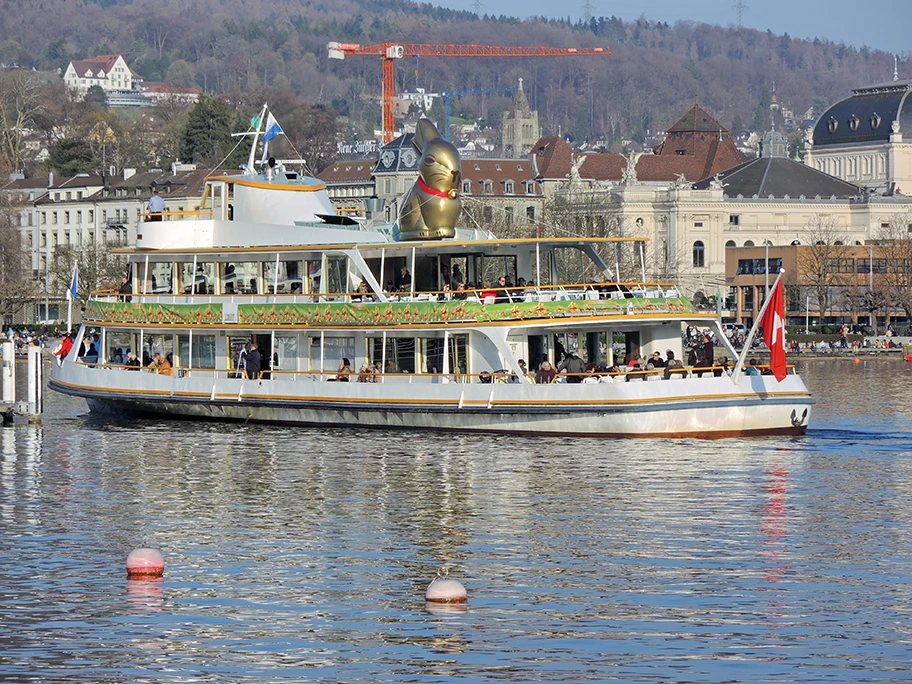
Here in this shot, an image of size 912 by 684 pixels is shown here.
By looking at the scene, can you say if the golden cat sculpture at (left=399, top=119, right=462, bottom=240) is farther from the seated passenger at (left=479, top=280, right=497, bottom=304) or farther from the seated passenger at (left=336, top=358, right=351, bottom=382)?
the seated passenger at (left=479, top=280, right=497, bottom=304)

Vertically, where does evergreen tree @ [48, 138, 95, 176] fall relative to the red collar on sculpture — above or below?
above

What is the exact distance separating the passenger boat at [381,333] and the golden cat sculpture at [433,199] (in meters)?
0.11

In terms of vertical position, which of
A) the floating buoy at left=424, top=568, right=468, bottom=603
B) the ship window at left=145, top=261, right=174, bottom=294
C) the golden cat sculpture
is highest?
the golden cat sculpture

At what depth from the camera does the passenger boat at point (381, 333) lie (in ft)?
154

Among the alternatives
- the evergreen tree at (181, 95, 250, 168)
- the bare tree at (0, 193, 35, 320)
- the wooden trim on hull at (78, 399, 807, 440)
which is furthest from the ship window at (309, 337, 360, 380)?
the evergreen tree at (181, 95, 250, 168)

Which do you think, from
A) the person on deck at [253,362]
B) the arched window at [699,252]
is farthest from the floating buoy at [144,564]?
the arched window at [699,252]

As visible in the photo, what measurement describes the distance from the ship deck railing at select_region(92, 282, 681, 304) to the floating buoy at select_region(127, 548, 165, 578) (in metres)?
21.1

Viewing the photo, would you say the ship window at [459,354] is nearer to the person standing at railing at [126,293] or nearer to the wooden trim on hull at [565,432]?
the wooden trim on hull at [565,432]

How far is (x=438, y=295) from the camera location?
4956 cm

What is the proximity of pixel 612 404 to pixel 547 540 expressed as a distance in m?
15.5

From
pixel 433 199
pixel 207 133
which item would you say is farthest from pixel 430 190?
pixel 207 133

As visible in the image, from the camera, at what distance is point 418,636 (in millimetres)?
24094

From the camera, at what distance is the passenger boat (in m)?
46.9

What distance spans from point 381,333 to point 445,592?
25.6 m
